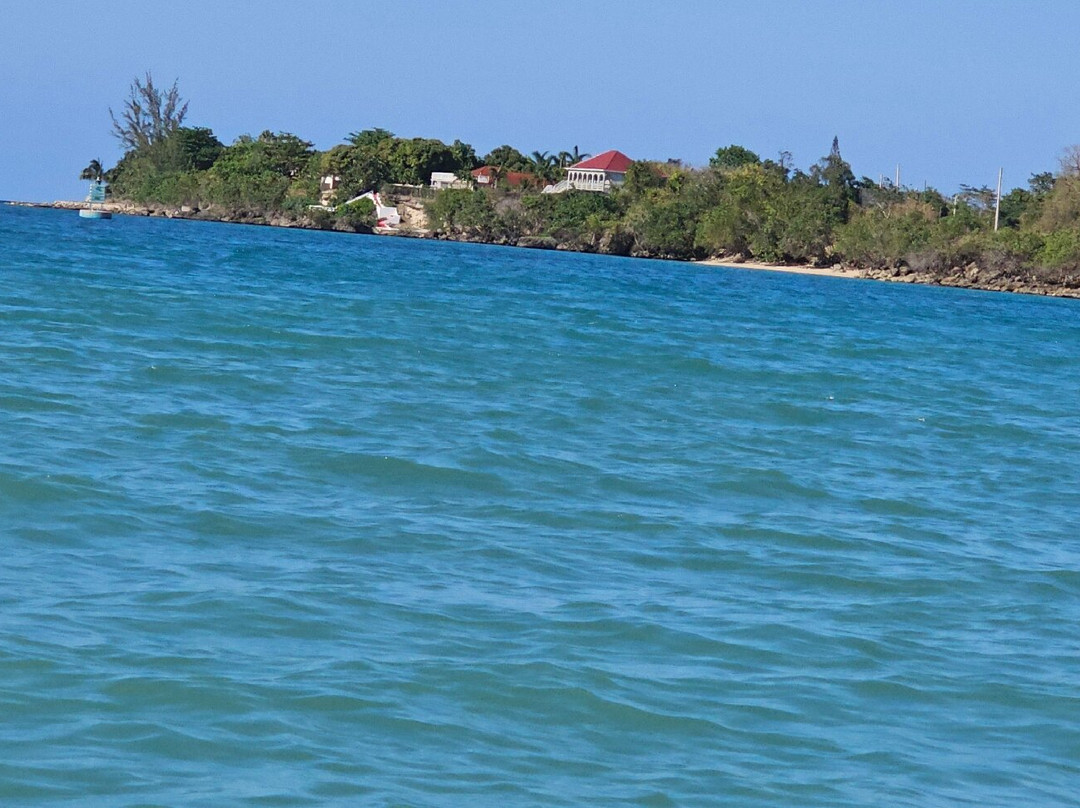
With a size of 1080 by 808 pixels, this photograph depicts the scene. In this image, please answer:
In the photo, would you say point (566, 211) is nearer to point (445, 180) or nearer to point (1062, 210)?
point (445, 180)

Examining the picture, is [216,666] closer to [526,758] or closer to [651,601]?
[526,758]

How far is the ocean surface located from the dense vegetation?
7015cm

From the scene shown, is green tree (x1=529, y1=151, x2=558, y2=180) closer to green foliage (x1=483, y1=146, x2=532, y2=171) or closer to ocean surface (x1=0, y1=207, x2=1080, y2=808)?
green foliage (x1=483, y1=146, x2=532, y2=171)

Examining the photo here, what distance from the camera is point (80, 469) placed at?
9.66 m

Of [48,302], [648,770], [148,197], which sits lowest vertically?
[648,770]

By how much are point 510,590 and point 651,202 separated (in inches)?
3982

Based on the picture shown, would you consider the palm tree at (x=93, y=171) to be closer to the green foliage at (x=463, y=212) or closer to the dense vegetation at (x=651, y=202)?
the dense vegetation at (x=651, y=202)

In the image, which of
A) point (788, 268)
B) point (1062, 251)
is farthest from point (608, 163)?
point (1062, 251)

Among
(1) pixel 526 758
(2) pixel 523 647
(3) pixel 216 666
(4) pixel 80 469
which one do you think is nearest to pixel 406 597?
(2) pixel 523 647

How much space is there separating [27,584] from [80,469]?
9.57 ft

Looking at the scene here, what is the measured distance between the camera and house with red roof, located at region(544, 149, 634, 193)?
125m

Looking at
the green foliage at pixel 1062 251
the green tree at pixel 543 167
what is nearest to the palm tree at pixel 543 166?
the green tree at pixel 543 167

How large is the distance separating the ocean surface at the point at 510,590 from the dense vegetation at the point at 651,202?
70149 mm

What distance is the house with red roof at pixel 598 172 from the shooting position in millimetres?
125000
